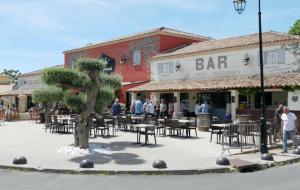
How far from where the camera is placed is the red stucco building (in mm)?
31125

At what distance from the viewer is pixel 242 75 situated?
2444cm

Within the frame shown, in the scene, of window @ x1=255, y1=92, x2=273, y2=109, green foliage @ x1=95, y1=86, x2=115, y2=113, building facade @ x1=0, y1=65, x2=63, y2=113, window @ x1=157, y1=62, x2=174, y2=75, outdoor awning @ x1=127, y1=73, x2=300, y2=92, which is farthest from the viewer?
building facade @ x1=0, y1=65, x2=63, y2=113

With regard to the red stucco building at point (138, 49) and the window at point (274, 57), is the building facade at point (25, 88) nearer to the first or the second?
the red stucco building at point (138, 49)

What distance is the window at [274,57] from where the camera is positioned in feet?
73.5

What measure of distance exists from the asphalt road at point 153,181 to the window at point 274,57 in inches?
497

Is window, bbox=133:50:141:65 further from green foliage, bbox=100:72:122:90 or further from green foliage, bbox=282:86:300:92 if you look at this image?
green foliage, bbox=100:72:122:90

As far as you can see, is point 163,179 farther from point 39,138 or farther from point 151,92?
point 151,92

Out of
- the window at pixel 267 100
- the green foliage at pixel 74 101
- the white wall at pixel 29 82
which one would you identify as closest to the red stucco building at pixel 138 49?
the window at pixel 267 100

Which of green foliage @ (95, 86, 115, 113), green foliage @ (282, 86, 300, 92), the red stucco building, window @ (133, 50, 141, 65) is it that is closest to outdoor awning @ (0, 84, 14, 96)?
the red stucco building

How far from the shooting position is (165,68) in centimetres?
2952

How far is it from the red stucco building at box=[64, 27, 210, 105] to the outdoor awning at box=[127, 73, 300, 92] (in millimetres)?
2158

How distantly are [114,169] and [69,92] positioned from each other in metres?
5.56

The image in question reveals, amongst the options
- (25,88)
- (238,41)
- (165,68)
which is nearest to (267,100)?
(238,41)

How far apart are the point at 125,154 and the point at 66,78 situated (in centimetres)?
312
